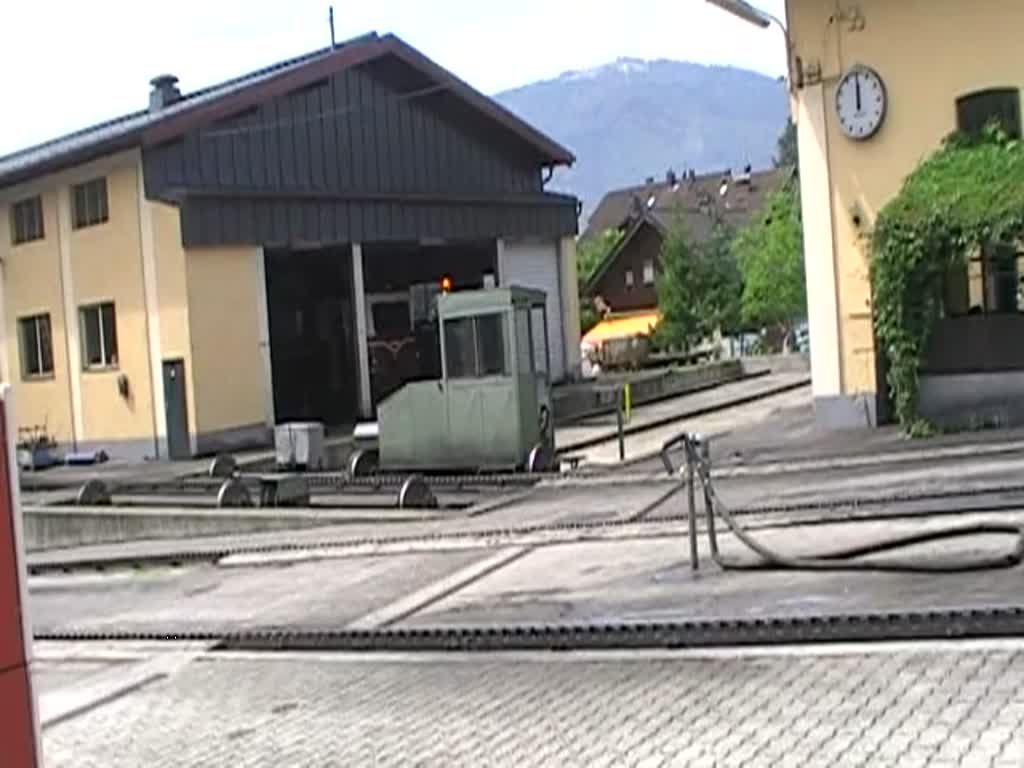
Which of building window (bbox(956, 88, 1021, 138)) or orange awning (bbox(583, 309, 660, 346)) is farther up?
building window (bbox(956, 88, 1021, 138))

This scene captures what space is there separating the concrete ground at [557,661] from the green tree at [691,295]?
45.7 m

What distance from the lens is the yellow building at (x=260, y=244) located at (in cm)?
3064

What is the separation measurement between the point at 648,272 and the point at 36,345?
50.3 meters

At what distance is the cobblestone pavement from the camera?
620cm

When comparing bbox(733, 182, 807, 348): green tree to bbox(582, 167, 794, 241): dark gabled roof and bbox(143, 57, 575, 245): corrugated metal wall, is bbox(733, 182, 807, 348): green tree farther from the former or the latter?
bbox(582, 167, 794, 241): dark gabled roof

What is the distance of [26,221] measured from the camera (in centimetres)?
3519

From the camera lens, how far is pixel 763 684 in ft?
23.9

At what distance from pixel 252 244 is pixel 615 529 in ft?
62.0

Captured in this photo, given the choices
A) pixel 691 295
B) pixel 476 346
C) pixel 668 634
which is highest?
pixel 691 295

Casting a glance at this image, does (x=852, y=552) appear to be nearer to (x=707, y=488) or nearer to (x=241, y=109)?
(x=707, y=488)

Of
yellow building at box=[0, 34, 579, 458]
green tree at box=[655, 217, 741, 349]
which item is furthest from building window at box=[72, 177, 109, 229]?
green tree at box=[655, 217, 741, 349]

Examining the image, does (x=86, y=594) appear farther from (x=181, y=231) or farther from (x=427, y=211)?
(x=427, y=211)

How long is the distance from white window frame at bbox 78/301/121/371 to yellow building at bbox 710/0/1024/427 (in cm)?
1605

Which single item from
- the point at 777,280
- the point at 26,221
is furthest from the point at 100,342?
the point at 777,280
